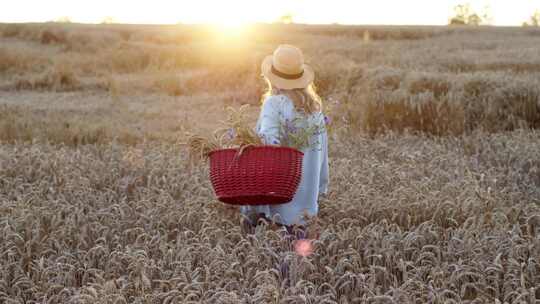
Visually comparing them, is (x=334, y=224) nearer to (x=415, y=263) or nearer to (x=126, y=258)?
(x=415, y=263)

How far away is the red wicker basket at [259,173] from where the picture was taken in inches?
188

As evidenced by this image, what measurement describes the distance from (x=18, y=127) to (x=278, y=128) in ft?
21.0

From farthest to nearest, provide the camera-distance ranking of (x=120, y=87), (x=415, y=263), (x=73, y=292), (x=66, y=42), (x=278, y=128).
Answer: (x=66, y=42)
(x=120, y=87)
(x=278, y=128)
(x=415, y=263)
(x=73, y=292)

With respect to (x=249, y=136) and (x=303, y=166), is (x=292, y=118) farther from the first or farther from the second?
(x=249, y=136)

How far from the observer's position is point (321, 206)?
6.05 m

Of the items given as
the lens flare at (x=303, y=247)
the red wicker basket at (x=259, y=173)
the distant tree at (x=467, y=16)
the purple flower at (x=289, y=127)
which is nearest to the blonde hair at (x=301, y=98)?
the purple flower at (x=289, y=127)

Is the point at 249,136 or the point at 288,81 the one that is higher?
the point at 288,81

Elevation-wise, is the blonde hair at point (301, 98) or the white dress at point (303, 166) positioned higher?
the blonde hair at point (301, 98)

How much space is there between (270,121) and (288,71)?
0.36 m

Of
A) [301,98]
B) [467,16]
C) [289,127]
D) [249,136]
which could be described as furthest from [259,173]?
[467,16]

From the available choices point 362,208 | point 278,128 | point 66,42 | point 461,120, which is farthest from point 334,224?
point 66,42

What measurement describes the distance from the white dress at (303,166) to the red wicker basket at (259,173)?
465 millimetres

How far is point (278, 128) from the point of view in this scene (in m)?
5.28

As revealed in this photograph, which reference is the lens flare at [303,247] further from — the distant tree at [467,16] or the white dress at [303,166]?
the distant tree at [467,16]
